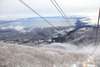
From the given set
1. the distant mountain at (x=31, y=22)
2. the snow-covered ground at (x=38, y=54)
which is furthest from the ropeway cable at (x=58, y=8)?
the snow-covered ground at (x=38, y=54)

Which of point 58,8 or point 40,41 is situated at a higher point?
point 58,8

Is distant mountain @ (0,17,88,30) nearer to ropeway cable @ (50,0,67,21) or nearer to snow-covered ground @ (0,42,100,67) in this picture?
ropeway cable @ (50,0,67,21)

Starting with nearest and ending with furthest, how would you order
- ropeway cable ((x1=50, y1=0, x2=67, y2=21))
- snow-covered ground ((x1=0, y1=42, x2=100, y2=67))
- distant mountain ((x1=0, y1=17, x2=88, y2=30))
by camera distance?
ropeway cable ((x1=50, y1=0, x2=67, y2=21))
distant mountain ((x1=0, y1=17, x2=88, y2=30))
snow-covered ground ((x1=0, y1=42, x2=100, y2=67))

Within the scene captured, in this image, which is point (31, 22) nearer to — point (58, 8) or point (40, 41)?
point (58, 8)

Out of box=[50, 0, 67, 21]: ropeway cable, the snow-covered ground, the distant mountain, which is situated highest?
box=[50, 0, 67, 21]: ropeway cable

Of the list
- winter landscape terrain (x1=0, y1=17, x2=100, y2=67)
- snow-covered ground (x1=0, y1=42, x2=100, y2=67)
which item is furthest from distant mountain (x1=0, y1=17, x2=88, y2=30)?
snow-covered ground (x1=0, y1=42, x2=100, y2=67)

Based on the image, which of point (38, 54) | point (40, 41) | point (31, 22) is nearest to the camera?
point (31, 22)

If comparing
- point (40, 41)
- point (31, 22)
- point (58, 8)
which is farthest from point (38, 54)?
point (58, 8)

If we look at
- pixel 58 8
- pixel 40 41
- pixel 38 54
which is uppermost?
pixel 58 8

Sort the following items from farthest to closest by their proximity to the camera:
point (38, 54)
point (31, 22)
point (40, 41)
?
point (38, 54) → point (40, 41) → point (31, 22)

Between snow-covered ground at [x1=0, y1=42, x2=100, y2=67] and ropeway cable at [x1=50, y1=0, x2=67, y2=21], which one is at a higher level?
ropeway cable at [x1=50, y1=0, x2=67, y2=21]

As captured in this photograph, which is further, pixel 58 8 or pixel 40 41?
pixel 40 41
